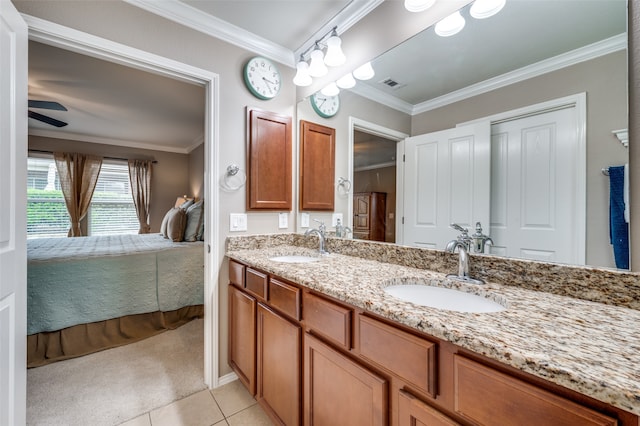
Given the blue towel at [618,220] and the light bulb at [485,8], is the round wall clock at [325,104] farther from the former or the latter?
the blue towel at [618,220]

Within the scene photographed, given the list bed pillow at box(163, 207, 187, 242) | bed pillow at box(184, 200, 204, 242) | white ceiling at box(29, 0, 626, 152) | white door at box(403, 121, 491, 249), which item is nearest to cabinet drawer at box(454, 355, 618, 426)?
white door at box(403, 121, 491, 249)

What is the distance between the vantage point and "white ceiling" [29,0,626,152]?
99cm

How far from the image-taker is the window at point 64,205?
435cm

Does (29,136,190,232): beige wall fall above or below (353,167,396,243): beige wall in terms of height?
above

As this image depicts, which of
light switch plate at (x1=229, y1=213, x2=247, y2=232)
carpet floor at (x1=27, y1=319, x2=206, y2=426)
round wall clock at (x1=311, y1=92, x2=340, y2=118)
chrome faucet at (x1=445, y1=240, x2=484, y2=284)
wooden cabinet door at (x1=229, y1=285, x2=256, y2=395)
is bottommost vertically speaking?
carpet floor at (x1=27, y1=319, x2=206, y2=426)

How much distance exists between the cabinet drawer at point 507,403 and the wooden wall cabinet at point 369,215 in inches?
38.4

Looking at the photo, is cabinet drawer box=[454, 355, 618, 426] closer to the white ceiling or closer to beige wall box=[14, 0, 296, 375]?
the white ceiling

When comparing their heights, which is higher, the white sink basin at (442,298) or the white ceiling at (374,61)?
the white ceiling at (374,61)

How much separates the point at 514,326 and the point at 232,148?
180cm

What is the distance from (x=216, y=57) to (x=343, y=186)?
4.08 ft

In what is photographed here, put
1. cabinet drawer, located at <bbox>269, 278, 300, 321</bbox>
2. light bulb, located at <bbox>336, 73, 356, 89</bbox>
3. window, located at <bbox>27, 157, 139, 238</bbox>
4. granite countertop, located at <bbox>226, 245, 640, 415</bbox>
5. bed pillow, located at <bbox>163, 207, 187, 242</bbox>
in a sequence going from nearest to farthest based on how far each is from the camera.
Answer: granite countertop, located at <bbox>226, 245, 640, 415</bbox>, cabinet drawer, located at <bbox>269, 278, 300, 321</bbox>, light bulb, located at <bbox>336, 73, 356, 89</bbox>, bed pillow, located at <bbox>163, 207, 187, 242</bbox>, window, located at <bbox>27, 157, 139, 238</bbox>

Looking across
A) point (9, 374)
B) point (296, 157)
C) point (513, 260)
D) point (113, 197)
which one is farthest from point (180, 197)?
point (513, 260)

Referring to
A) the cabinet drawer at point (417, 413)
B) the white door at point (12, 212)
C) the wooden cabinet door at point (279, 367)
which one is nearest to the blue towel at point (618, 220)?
the cabinet drawer at point (417, 413)

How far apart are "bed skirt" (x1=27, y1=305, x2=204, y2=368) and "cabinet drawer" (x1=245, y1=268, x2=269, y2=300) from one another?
5.47 feet
